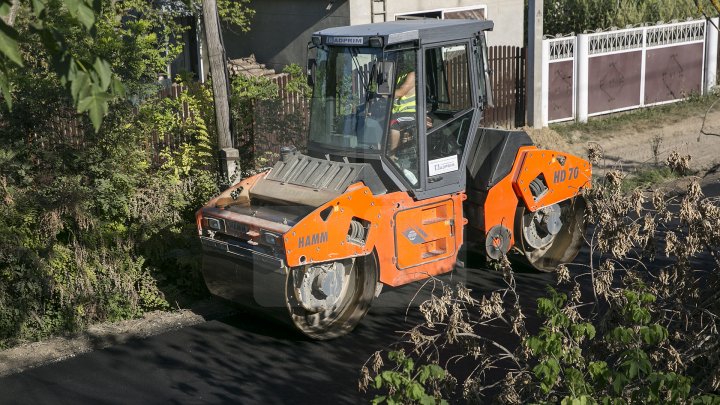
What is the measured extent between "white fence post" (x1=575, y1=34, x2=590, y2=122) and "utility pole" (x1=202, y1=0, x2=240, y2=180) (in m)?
8.69

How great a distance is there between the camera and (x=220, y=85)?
11141 mm

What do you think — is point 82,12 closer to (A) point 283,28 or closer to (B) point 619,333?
(B) point 619,333

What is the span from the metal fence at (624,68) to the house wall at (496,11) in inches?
67.6

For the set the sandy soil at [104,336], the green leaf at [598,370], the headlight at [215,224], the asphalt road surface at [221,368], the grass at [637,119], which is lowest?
the asphalt road surface at [221,368]

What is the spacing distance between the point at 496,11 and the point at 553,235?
909 cm

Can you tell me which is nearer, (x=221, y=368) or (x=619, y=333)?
(x=619, y=333)

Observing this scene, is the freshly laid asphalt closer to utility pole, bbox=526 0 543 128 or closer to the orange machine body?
the orange machine body

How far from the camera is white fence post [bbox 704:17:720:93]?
2000 cm

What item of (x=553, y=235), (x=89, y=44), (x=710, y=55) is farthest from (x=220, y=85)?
(x=710, y=55)

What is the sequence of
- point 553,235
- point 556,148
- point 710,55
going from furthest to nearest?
point 710,55, point 556,148, point 553,235

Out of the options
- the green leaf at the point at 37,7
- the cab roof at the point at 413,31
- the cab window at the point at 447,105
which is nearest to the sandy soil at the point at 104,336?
the cab window at the point at 447,105

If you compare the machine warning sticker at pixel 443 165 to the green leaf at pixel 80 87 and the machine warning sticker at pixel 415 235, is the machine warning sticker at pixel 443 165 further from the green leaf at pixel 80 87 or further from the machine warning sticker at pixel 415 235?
the green leaf at pixel 80 87

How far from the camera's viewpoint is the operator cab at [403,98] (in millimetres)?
8852

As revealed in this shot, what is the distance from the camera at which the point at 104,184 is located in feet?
33.3
